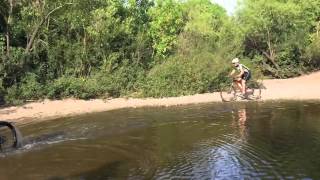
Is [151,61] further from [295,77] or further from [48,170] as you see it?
[48,170]

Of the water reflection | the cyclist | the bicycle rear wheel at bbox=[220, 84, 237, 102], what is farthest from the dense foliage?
the water reflection

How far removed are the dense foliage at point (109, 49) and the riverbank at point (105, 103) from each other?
801mm

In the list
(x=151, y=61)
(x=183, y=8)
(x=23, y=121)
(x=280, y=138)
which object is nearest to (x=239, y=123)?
(x=280, y=138)

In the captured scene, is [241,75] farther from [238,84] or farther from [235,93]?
[235,93]

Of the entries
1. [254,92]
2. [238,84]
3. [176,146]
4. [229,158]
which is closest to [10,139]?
[176,146]

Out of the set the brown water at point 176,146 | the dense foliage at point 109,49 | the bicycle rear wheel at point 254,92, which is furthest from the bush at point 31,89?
the bicycle rear wheel at point 254,92

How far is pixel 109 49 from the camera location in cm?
2634

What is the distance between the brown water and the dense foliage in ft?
14.9

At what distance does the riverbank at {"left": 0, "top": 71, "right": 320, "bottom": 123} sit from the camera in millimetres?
20578

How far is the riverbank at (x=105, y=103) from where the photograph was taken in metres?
20.6

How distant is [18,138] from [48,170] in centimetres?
316

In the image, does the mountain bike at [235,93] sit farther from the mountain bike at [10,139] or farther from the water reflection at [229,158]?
the mountain bike at [10,139]

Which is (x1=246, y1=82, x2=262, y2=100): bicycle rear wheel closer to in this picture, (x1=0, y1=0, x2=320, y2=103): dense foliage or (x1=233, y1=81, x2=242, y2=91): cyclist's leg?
(x1=233, y1=81, x2=242, y2=91): cyclist's leg

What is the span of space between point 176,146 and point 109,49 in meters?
13.8
